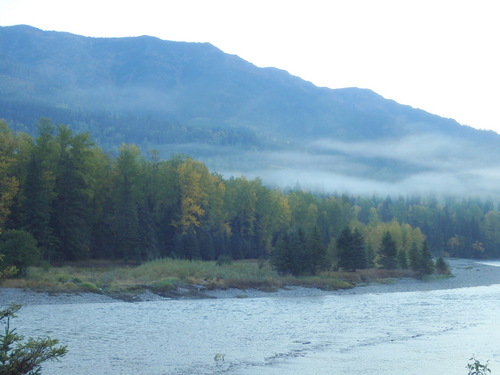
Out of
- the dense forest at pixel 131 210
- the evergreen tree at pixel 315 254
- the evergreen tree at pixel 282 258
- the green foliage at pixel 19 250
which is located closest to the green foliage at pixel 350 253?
the dense forest at pixel 131 210

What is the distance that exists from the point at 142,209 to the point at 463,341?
169 ft

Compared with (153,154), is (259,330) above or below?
below

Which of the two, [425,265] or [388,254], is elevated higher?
[388,254]

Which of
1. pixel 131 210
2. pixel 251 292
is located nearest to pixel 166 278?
pixel 251 292

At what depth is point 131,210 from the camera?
70125 mm

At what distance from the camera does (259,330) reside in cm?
3172

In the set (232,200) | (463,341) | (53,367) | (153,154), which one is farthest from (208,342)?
(232,200)

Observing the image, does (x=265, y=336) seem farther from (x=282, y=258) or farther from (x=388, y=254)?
(x=388, y=254)

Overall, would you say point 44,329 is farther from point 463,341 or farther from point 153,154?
point 153,154

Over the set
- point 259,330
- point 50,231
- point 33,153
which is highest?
point 33,153

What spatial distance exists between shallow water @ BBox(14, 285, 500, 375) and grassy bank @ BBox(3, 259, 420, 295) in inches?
220

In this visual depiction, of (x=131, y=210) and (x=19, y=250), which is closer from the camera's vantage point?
(x=19, y=250)

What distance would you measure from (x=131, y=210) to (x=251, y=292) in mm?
23051

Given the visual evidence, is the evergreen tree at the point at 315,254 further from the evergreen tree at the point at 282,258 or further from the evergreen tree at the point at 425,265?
the evergreen tree at the point at 425,265
